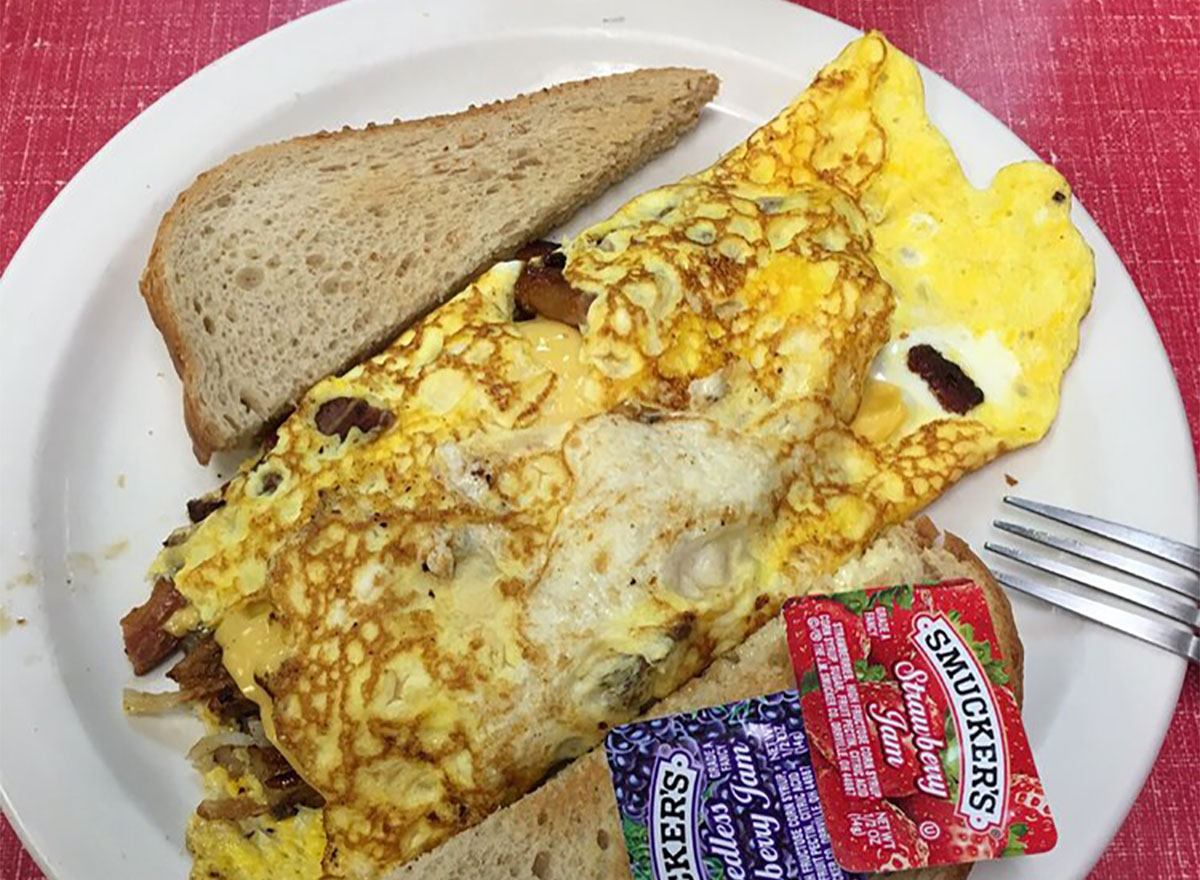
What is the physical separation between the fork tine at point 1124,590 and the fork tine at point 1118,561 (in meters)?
0.02

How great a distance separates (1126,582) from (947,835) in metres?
0.74

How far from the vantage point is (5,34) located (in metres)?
2.75

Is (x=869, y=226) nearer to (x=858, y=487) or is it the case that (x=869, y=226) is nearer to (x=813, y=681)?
(x=858, y=487)

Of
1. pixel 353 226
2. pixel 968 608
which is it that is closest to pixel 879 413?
pixel 968 608

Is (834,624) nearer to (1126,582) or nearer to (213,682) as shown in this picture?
(1126,582)

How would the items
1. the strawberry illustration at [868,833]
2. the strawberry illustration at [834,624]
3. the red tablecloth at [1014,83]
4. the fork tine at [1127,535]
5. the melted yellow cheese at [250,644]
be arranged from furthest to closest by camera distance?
the red tablecloth at [1014,83] < the fork tine at [1127,535] < the melted yellow cheese at [250,644] < the strawberry illustration at [834,624] < the strawberry illustration at [868,833]

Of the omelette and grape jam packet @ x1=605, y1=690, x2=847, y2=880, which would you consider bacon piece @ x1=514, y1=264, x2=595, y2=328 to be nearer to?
the omelette

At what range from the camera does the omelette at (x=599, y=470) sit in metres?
1.72

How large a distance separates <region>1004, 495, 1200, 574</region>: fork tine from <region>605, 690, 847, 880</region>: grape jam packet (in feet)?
2.50

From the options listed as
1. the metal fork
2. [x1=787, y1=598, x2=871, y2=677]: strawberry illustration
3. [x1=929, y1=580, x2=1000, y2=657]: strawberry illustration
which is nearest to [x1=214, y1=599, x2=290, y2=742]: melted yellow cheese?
[x1=787, y1=598, x2=871, y2=677]: strawberry illustration

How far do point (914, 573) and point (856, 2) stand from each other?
1.69 metres

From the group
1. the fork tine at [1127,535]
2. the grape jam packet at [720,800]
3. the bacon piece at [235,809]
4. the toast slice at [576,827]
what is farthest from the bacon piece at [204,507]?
the fork tine at [1127,535]

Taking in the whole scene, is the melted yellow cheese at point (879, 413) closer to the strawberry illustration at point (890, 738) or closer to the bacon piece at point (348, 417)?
the strawberry illustration at point (890, 738)

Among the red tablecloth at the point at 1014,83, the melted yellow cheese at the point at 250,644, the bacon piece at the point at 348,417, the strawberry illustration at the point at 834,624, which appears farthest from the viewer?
the red tablecloth at the point at 1014,83
